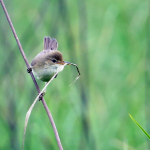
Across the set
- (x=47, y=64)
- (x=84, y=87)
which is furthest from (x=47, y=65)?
(x=84, y=87)

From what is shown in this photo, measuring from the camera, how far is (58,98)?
13.4ft

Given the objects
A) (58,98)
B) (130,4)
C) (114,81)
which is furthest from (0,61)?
(130,4)

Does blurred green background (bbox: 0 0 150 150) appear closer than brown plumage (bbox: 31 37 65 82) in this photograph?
No

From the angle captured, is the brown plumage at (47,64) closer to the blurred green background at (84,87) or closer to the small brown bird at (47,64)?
the small brown bird at (47,64)

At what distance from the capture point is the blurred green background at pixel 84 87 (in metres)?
3.38

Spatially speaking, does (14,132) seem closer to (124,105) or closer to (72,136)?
(72,136)

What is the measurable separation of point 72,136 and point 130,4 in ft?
9.62

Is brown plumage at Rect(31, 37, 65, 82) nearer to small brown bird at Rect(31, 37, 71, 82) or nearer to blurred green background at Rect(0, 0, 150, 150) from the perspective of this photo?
small brown bird at Rect(31, 37, 71, 82)

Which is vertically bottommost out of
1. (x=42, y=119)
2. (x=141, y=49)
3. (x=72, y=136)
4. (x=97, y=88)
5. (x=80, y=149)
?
(x=80, y=149)

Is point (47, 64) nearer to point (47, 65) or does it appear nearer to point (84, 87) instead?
point (47, 65)

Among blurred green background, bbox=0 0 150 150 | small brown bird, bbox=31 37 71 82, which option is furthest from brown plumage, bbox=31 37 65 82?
blurred green background, bbox=0 0 150 150

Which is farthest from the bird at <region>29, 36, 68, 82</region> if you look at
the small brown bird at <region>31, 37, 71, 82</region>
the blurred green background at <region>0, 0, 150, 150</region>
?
the blurred green background at <region>0, 0, 150, 150</region>

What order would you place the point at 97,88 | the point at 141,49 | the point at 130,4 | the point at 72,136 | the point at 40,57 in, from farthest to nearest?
the point at 130,4
the point at 141,49
the point at 97,88
the point at 72,136
the point at 40,57

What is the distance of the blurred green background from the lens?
3.38 meters
